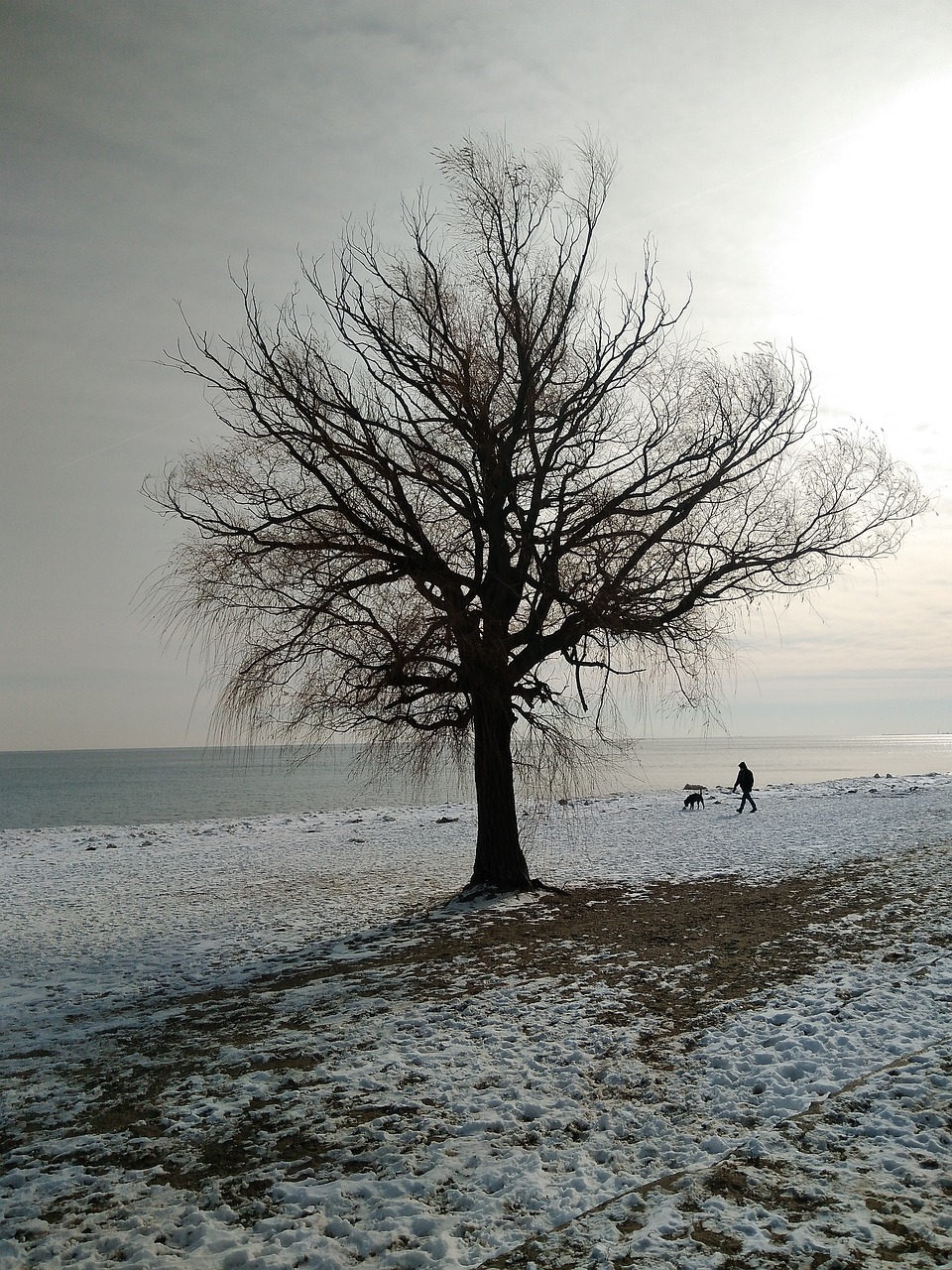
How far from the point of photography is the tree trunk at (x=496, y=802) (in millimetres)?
12375

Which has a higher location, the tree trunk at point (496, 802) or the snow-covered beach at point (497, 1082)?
the tree trunk at point (496, 802)

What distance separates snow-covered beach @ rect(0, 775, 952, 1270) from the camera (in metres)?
4.26

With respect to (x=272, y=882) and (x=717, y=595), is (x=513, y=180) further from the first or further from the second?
(x=272, y=882)

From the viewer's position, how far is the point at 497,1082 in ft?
19.9

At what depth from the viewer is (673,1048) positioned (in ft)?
21.4

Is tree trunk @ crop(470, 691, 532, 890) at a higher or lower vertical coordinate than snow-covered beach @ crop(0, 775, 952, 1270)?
higher

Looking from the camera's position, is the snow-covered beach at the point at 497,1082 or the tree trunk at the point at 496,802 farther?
the tree trunk at the point at 496,802

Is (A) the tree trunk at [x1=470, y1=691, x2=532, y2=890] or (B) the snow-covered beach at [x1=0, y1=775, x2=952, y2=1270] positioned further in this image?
(A) the tree trunk at [x1=470, y1=691, x2=532, y2=890]

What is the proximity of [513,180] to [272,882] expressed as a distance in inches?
561

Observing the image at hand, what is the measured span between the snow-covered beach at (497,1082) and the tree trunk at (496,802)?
2.43 ft

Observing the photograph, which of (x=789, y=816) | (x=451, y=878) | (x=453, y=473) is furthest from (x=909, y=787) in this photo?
(x=453, y=473)

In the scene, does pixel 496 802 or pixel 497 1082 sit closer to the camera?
pixel 497 1082

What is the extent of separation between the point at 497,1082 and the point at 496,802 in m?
6.96

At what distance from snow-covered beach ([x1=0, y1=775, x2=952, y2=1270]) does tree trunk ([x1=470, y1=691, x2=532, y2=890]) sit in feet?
2.43
